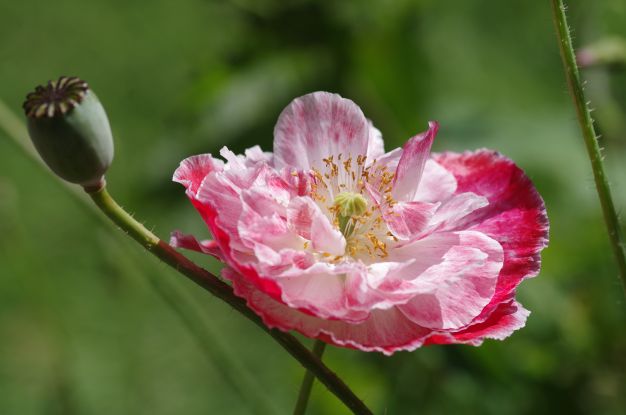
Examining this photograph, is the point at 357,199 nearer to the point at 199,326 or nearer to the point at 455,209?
the point at 455,209

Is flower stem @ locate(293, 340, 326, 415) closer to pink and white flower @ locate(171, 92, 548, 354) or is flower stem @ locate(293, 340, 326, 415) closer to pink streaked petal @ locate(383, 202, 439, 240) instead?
pink and white flower @ locate(171, 92, 548, 354)

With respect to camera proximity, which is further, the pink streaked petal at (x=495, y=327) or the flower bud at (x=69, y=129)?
the pink streaked petal at (x=495, y=327)

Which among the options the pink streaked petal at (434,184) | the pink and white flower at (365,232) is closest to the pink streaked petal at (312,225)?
the pink and white flower at (365,232)

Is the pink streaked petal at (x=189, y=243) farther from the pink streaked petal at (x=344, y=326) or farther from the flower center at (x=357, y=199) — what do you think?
the flower center at (x=357, y=199)

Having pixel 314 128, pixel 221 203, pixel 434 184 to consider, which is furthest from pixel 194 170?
pixel 434 184

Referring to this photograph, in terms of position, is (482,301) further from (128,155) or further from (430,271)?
(128,155)

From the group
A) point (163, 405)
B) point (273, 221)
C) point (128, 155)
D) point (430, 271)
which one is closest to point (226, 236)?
point (273, 221)

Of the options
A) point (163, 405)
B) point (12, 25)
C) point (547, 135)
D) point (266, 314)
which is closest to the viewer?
point (266, 314)


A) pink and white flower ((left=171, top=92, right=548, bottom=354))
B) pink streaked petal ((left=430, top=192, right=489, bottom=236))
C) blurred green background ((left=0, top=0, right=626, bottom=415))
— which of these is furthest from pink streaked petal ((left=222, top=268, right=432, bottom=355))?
blurred green background ((left=0, top=0, right=626, bottom=415))
